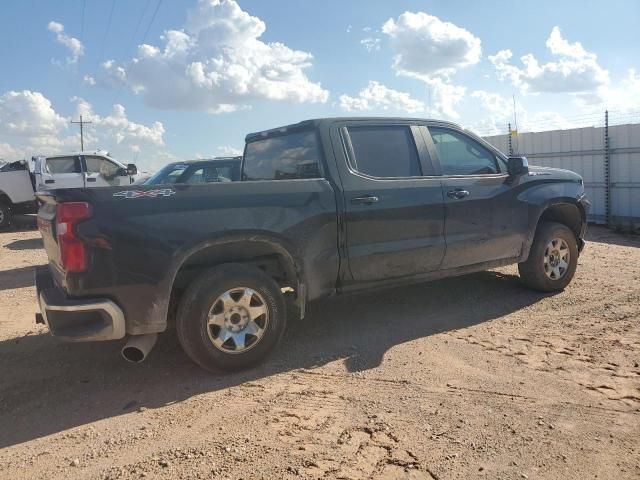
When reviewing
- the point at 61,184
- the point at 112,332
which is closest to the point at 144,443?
the point at 112,332

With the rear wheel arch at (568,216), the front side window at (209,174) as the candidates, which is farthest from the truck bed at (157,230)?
the front side window at (209,174)

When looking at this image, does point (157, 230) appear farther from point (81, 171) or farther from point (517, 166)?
point (81, 171)

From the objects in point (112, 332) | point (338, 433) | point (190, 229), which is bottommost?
point (338, 433)

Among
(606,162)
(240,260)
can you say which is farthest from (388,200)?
(606,162)

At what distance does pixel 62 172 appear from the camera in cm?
1388

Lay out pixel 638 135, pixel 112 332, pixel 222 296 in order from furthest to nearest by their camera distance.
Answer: pixel 638 135
pixel 222 296
pixel 112 332

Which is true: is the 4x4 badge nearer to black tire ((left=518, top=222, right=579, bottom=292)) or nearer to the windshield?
black tire ((left=518, top=222, right=579, bottom=292))

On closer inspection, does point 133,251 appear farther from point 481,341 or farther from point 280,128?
point 481,341

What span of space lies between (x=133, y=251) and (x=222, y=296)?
695mm

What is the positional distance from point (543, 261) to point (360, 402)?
3335 millimetres

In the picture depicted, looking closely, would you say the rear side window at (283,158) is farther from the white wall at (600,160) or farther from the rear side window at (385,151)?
the white wall at (600,160)

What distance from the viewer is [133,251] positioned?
364 cm

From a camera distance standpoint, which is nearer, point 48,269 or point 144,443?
point 144,443

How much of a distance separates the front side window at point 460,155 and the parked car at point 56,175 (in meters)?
10.1
